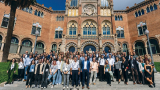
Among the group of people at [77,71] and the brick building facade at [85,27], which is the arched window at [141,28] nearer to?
the brick building facade at [85,27]

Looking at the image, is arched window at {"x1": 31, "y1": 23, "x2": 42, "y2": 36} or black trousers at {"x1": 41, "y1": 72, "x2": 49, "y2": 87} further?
arched window at {"x1": 31, "y1": 23, "x2": 42, "y2": 36}

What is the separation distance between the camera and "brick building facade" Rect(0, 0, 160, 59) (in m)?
18.4

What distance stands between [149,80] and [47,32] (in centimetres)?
2217

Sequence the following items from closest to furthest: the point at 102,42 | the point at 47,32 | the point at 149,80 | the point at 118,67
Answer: the point at 149,80 → the point at 118,67 → the point at 102,42 → the point at 47,32

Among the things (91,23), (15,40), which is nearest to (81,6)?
(91,23)

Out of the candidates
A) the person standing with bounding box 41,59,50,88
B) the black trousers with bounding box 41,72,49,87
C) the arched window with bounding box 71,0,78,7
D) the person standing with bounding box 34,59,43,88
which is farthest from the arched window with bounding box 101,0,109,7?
the black trousers with bounding box 41,72,49,87

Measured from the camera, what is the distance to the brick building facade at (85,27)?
60.4 feet

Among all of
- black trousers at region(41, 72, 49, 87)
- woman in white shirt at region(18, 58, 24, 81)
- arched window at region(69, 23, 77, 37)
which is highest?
arched window at region(69, 23, 77, 37)

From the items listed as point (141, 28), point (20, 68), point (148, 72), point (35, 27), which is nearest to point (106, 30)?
point (141, 28)

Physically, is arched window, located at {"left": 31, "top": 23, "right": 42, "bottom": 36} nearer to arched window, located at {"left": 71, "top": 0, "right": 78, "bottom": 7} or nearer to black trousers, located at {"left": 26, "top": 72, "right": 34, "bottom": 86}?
arched window, located at {"left": 71, "top": 0, "right": 78, "bottom": 7}

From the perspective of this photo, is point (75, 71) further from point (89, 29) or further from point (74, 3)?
point (74, 3)

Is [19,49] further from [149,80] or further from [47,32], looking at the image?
[149,80]

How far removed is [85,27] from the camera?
69.1ft

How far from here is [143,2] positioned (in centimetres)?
2127
